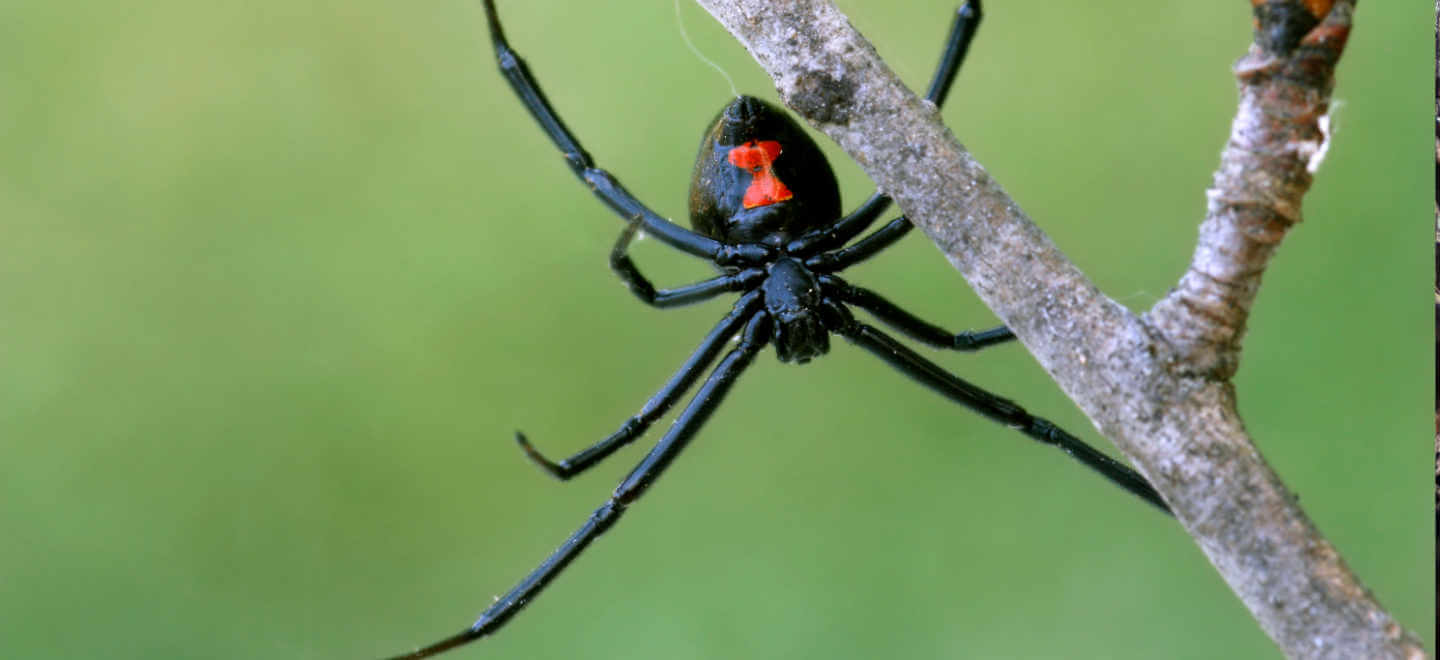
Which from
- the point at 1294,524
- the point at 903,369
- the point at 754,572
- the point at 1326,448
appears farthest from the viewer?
the point at 754,572

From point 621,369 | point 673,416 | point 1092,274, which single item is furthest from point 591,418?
point 1092,274

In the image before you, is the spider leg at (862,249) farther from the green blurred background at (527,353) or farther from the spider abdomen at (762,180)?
the green blurred background at (527,353)

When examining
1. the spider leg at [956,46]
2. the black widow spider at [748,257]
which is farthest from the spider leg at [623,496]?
the spider leg at [956,46]

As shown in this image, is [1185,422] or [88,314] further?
[88,314]

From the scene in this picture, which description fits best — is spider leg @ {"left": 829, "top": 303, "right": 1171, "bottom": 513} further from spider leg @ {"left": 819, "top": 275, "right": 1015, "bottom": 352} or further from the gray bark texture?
the gray bark texture

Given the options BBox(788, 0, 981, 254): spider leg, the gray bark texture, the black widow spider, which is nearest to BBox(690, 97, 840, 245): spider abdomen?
the black widow spider

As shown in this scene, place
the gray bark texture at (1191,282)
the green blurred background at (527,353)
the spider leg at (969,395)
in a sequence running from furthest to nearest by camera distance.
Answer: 1. the green blurred background at (527,353)
2. the spider leg at (969,395)
3. the gray bark texture at (1191,282)

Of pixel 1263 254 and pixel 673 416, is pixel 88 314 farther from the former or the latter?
pixel 1263 254
